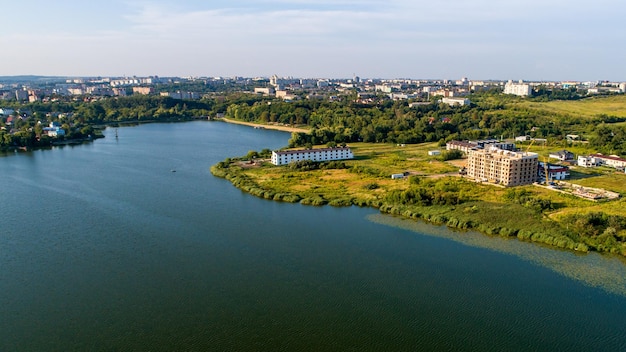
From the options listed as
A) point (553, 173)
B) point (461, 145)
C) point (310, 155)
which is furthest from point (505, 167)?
point (310, 155)

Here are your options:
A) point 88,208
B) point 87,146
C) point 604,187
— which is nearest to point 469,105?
point 604,187

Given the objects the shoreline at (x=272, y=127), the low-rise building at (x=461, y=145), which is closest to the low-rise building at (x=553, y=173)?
the low-rise building at (x=461, y=145)

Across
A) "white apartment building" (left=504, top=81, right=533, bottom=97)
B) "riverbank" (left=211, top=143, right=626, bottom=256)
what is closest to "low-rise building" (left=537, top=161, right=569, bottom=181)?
"riverbank" (left=211, top=143, right=626, bottom=256)

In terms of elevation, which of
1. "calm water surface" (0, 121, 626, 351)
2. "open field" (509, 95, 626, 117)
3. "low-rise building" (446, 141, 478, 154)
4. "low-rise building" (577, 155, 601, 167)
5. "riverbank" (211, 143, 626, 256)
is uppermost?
"open field" (509, 95, 626, 117)

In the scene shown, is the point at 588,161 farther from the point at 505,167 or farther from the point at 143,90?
the point at 143,90

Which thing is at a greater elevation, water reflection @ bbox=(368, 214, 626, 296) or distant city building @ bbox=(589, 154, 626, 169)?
distant city building @ bbox=(589, 154, 626, 169)

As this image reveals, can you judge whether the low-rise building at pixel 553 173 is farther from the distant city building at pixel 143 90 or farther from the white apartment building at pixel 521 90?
the distant city building at pixel 143 90

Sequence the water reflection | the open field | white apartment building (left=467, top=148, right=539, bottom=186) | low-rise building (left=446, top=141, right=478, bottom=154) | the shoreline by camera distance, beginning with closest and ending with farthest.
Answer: the water reflection < white apartment building (left=467, top=148, right=539, bottom=186) < low-rise building (left=446, top=141, right=478, bottom=154) < the open field < the shoreline

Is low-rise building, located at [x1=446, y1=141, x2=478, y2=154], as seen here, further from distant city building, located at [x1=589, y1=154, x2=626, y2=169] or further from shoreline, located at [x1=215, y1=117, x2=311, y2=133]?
shoreline, located at [x1=215, y1=117, x2=311, y2=133]
